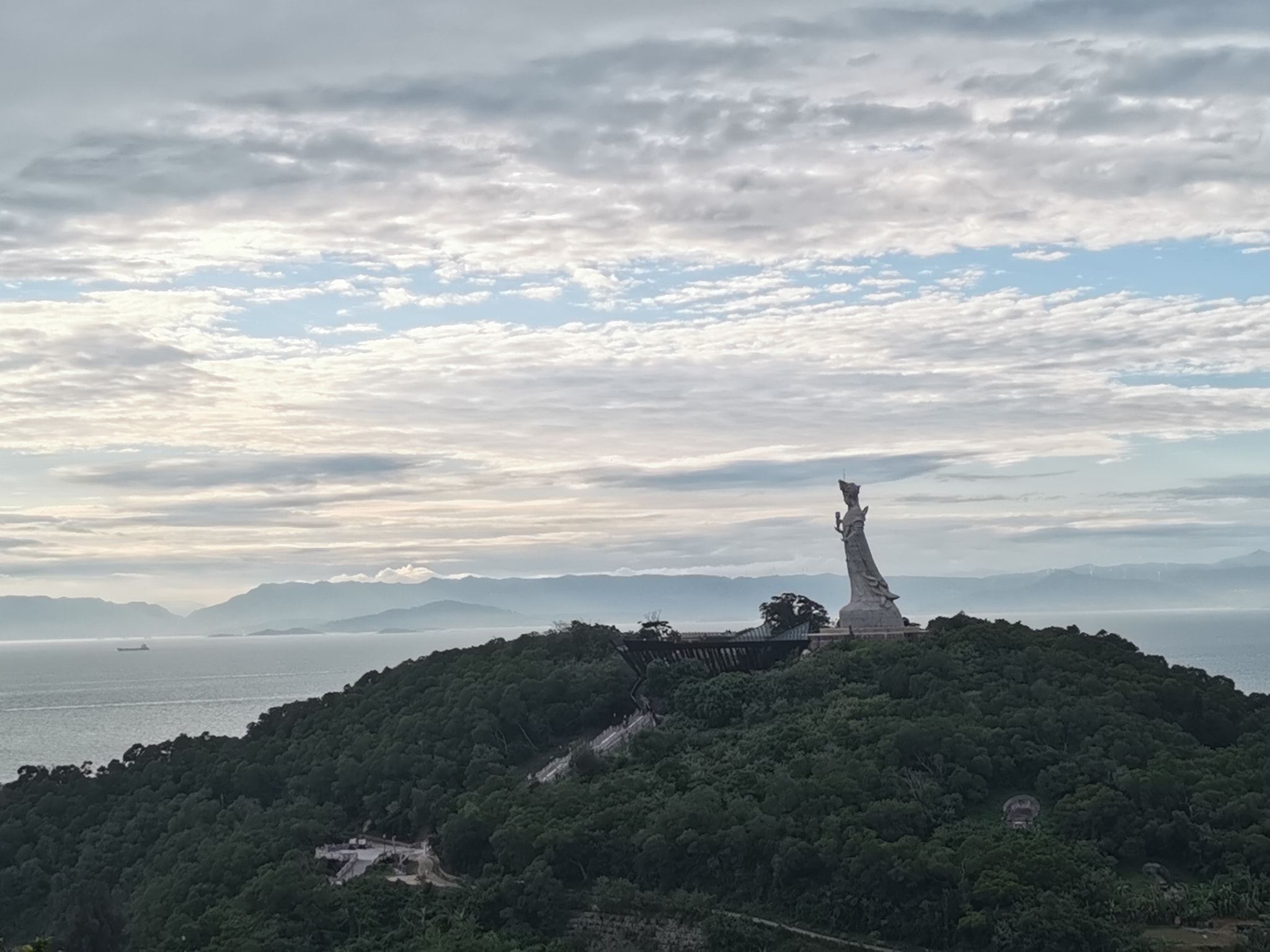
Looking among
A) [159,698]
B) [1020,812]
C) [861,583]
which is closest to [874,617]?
[861,583]

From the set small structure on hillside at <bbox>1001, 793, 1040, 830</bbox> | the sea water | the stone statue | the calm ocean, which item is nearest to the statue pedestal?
the stone statue

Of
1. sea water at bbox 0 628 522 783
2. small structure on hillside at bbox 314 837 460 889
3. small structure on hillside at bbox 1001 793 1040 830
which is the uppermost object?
sea water at bbox 0 628 522 783

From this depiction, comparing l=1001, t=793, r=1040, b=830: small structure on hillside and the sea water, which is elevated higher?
the sea water

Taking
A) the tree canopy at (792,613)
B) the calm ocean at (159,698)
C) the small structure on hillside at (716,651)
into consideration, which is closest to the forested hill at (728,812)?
the small structure on hillside at (716,651)

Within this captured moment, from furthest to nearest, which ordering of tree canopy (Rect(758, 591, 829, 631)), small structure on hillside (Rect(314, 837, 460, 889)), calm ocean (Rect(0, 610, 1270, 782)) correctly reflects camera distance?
calm ocean (Rect(0, 610, 1270, 782)) → tree canopy (Rect(758, 591, 829, 631)) → small structure on hillside (Rect(314, 837, 460, 889))

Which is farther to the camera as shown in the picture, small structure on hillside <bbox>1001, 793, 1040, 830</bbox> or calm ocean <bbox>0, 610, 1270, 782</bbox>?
calm ocean <bbox>0, 610, 1270, 782</bbox>

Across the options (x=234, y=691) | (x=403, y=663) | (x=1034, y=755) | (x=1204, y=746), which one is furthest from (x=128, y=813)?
(x=234, y=691)

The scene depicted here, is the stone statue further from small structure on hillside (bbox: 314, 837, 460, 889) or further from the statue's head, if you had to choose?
small structure on hillside (bbox: 314, 837, 460, 889)
